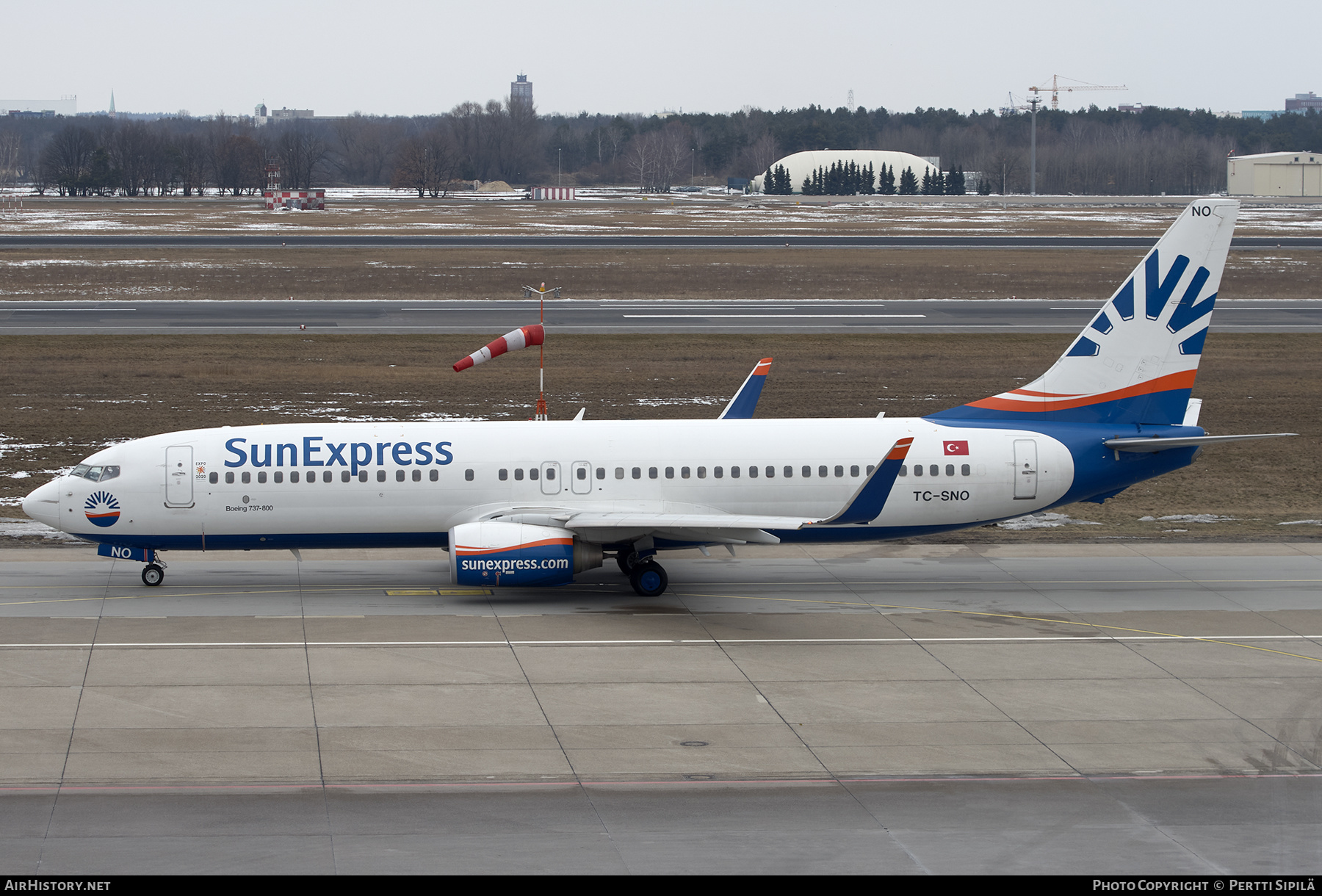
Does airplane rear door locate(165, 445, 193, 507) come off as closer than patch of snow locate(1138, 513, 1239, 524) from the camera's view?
Yes

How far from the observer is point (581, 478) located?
98.0 feet

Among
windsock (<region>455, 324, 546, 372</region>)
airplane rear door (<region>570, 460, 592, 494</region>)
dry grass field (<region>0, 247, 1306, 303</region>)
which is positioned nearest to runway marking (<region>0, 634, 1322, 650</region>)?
airplane rear door (<region>570, 460, 592, 494</region>)

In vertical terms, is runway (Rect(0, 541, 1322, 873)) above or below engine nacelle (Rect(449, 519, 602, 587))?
below

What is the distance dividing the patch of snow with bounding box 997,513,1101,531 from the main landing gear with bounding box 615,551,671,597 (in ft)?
38.9

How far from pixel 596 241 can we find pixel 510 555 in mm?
92971

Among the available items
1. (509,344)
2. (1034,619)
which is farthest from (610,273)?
(1034,619)

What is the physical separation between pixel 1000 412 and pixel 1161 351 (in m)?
3.92

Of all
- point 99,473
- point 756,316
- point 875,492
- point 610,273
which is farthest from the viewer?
point 610,273

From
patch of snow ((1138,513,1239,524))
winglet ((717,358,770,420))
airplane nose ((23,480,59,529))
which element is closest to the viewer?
airplane nose ((23,480,59,529))

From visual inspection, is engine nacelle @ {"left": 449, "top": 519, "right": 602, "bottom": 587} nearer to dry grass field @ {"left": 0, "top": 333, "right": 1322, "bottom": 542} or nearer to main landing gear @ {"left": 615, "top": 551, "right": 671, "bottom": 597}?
main landing gear @ {"left": 615, "top": 551, "right": 671, "bottom": 597}

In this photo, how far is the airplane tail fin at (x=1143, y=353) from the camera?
30.7 metres

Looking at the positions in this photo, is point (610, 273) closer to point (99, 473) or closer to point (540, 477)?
point (540, 477)

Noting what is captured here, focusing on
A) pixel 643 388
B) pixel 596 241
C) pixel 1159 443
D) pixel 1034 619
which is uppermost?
pixel 596 241

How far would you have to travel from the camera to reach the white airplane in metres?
29.5
